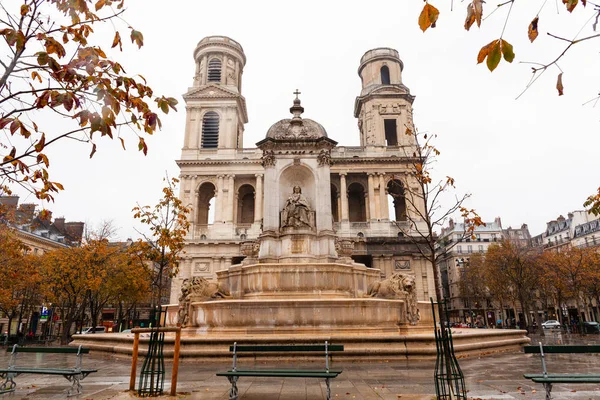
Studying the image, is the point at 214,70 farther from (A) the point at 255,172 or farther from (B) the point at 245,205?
(B) the point at 245,205

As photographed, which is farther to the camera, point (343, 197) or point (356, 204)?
point (356, 204)

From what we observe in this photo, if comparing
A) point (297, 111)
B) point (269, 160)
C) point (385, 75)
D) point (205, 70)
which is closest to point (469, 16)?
point (269, 160)

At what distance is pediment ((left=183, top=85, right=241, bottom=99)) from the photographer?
47.1 m

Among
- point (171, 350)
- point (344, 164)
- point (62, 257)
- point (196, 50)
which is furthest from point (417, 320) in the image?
point (196, 50)

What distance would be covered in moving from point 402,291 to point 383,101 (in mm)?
38877

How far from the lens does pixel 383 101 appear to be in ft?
156

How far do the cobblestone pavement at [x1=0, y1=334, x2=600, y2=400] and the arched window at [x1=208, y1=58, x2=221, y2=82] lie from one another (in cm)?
4489

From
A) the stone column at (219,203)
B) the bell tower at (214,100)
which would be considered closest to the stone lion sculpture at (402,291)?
the stone column at (219,203)

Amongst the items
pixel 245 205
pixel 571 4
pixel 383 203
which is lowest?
pixel 571 4

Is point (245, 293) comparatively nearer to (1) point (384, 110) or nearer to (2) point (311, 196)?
(2) point (311, 196)

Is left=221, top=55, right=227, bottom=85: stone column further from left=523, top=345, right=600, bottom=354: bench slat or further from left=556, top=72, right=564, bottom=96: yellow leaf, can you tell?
left=556, top=72, right=564, bottom=96: yellow leaf

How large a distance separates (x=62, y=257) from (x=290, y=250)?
22165mm

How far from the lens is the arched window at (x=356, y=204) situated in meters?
48.1

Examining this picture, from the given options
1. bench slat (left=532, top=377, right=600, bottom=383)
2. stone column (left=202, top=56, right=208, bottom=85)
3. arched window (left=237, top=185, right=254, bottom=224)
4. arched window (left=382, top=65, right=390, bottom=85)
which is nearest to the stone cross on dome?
bench slat (left=532, top=377, right=600, bottom=383)
